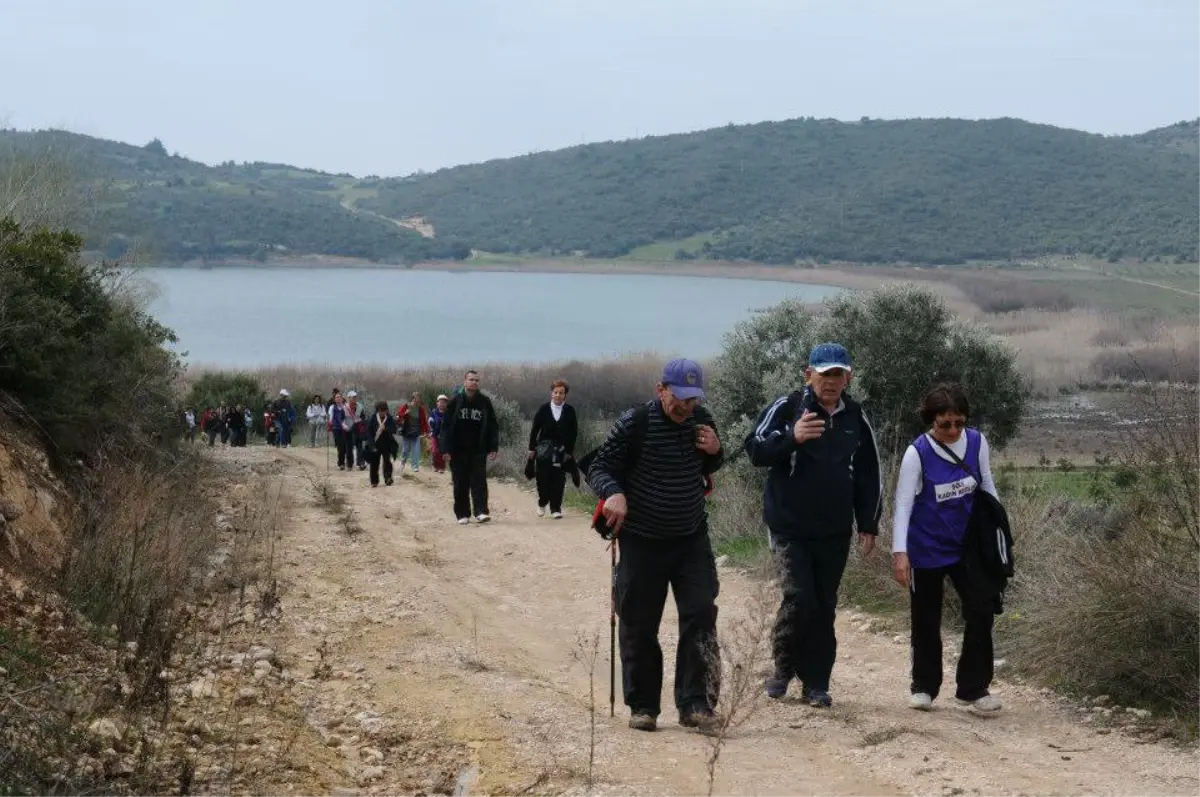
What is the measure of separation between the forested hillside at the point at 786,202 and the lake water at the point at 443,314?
731 cm

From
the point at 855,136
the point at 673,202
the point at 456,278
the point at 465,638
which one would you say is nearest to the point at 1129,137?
the point at 855,136

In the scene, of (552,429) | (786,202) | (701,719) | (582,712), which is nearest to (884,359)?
(552,429)

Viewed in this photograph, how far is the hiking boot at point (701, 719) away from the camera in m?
7.19

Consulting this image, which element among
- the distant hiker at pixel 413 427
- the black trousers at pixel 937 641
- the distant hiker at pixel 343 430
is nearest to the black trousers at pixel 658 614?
the black trousers at pixel 937 641

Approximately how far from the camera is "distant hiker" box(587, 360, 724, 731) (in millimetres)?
7273

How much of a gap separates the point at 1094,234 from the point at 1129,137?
6165 cm

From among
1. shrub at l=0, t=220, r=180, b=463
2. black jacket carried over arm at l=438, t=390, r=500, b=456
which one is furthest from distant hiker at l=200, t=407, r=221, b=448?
black jacket carried over arm at l=438, t=390, r=500, b=456

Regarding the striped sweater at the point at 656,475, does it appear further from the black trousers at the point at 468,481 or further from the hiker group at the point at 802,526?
the black trousers at the point at 468,481

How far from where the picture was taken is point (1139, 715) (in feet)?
24.1

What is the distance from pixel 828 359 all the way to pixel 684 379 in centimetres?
87

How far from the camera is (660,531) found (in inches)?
288

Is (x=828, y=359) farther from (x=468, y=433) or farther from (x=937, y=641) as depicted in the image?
(x=468, y=433)

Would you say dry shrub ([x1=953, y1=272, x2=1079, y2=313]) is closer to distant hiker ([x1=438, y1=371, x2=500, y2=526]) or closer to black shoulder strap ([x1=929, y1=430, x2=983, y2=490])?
distant hiker ([x1=438, y1=371, x2=500, y2=526])

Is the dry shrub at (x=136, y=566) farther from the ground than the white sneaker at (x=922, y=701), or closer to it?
farther from the ground
